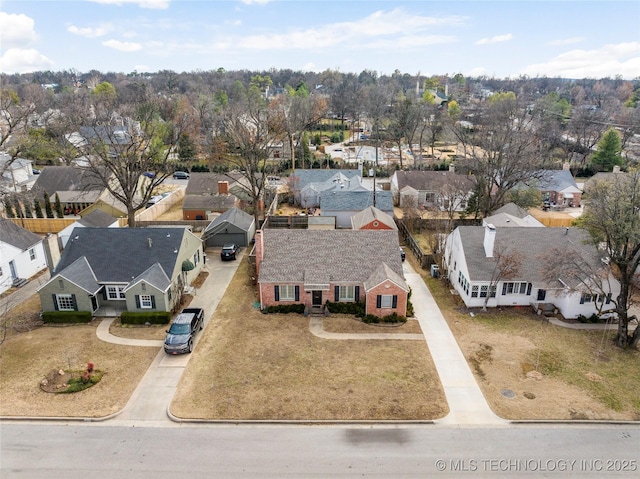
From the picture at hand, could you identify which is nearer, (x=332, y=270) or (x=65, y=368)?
(x=65, y=368)

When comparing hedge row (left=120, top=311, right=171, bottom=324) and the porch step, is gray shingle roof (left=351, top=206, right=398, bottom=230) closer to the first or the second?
hedge row (left=120, top=311, right=171, bottom=324)

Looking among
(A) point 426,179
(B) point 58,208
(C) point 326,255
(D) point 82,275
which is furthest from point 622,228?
(B) point 58,208

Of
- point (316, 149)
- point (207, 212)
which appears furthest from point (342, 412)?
point (316, 149)

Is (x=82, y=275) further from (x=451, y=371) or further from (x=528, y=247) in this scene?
(x=528, y=247)

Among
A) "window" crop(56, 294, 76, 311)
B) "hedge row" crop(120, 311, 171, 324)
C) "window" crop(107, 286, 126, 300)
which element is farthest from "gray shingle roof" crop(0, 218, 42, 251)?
"hedge row" crop(120, 311, 171, 324)

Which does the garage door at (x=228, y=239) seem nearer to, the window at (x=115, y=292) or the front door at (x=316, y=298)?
the window at (x=115, y=292)

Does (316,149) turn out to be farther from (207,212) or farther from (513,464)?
(513,464)

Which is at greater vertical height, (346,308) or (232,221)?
(232,221)
